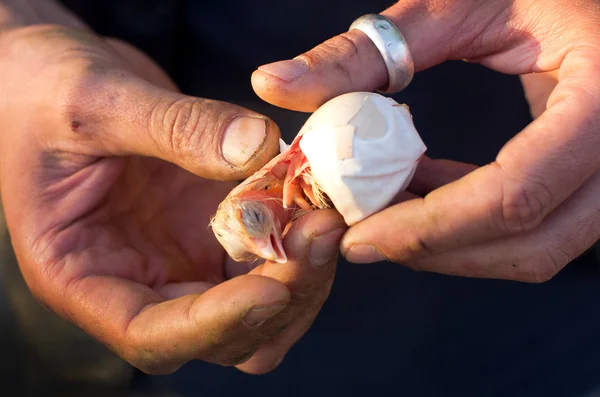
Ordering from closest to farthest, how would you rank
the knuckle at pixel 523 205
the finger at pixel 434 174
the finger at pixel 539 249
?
1. the knuckle at pixel 523 205
2. the finger at pixel 539 249
3. the finger at pixel 434 174

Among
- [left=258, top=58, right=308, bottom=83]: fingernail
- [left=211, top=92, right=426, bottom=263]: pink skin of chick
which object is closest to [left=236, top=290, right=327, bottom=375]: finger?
[left=211, top=92, right=426, bottom=263]: pink skin of chick

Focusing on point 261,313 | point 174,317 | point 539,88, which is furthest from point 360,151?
point 539,88

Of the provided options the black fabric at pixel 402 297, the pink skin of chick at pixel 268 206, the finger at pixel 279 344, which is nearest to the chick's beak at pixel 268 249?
the pink skin of chick at pixel 268 206

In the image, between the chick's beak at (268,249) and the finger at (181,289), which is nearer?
the chick's beak at (268,249)

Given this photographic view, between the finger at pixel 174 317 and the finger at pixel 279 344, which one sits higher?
the finger at pixel 174 317

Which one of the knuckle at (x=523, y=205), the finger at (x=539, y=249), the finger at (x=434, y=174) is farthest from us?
the finger at (x=434, y=174)

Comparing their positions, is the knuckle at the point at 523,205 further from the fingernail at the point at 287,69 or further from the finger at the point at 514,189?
the fingernail at the point at 287,69

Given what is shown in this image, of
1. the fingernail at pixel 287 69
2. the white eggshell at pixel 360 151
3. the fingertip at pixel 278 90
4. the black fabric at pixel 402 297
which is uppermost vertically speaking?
the fingernail at pixel 287 69
